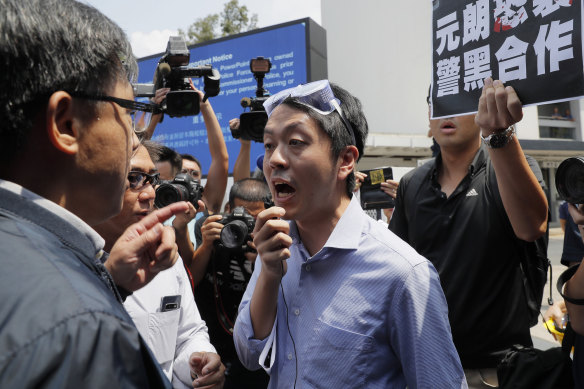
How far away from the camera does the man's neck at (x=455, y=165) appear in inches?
91.9

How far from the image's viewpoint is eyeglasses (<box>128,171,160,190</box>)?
85.7 inches

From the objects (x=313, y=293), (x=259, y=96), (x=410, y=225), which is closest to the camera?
(x=313, y=293)

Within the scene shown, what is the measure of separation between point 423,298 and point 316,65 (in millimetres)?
5707

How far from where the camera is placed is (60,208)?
34.4 inches

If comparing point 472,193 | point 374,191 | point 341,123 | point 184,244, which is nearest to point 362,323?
point 341,123

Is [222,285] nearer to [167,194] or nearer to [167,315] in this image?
[167,194]

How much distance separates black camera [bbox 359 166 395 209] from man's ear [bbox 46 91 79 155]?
2.60m

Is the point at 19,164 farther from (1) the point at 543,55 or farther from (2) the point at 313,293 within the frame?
(1) the point at 543,55

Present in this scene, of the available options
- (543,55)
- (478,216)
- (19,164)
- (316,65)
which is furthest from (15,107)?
(316,65)

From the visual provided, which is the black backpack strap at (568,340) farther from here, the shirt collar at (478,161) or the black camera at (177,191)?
the black camera at (177,191)

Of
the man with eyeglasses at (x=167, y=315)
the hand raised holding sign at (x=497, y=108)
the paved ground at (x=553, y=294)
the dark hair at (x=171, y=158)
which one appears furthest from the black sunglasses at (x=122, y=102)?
the paved ground at (x=553, y=294)

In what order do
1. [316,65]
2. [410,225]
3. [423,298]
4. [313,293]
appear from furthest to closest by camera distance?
[316,65] → [410,225] → [313,293] → [423,298]

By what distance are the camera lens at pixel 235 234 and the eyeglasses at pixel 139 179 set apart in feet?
1.51

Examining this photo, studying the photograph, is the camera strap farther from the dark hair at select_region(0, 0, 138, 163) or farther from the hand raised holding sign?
the dark hair at select_region(0, 0, 138, 163)
